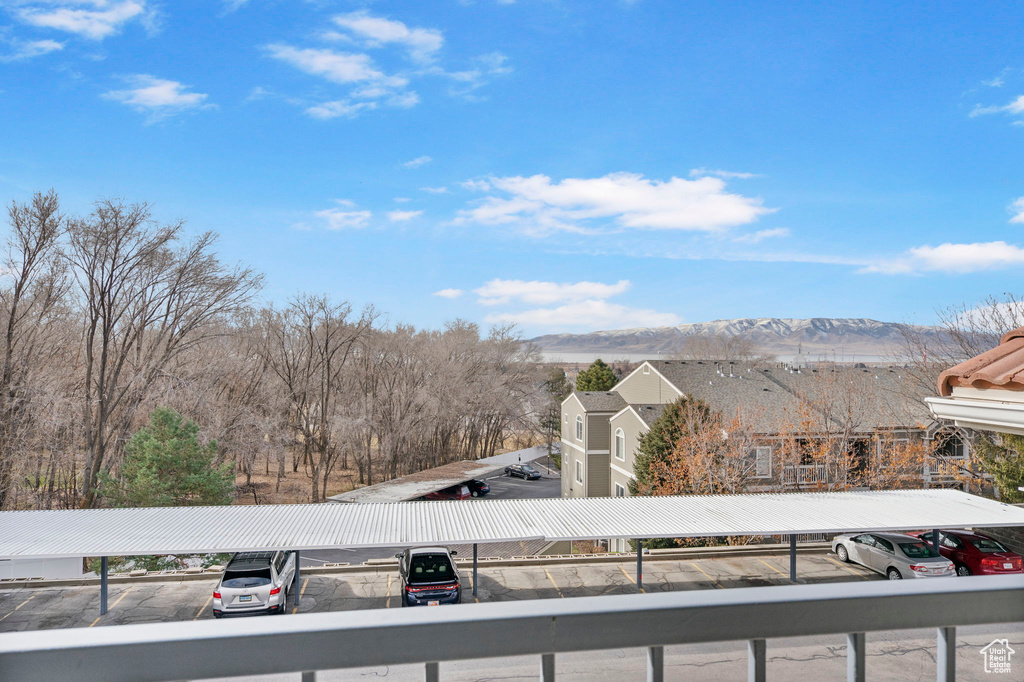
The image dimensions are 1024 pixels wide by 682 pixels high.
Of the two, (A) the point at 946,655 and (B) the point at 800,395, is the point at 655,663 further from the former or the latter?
(B) the point at 800,395

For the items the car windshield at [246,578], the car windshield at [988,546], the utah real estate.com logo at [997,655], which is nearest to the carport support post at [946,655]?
the utah real estate.com logo at [997,655]

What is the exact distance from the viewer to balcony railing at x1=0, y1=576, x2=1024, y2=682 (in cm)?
91

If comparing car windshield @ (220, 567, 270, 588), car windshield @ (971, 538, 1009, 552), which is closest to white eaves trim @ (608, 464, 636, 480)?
car windshield @ (971, 538, 1009, 552)

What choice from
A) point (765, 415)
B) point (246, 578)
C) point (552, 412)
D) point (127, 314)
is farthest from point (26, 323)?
point (552, 412)

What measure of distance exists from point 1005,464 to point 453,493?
25.5m

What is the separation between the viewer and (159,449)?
22.3 metres

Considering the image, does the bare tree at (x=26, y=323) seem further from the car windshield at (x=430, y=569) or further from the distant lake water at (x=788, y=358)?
the distant lake water at (x=788, y=358)

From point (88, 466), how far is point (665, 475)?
23.2m

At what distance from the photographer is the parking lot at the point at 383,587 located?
13.8m

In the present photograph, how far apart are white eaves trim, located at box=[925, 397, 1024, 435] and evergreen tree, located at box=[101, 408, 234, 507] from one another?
2394 cm

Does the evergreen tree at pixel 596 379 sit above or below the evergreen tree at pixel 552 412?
above

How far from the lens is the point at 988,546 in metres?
16.7

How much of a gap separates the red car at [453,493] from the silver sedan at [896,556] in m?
22.4

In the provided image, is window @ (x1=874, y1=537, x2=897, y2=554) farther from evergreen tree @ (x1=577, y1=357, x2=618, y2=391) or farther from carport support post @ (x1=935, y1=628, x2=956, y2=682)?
evergreen tree @ (x1=577, y1=357, x2=618, y2=391)
